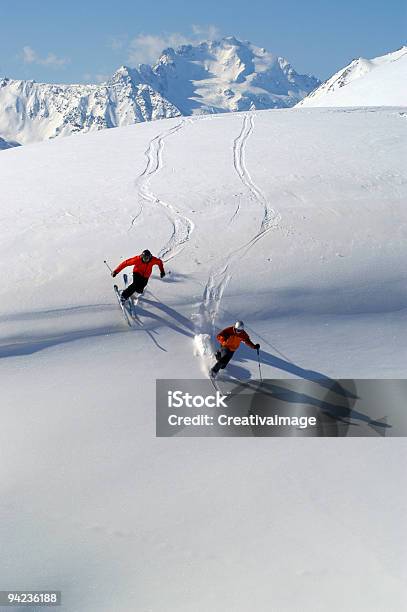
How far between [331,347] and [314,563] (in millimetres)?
5395

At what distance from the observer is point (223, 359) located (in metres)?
10.9

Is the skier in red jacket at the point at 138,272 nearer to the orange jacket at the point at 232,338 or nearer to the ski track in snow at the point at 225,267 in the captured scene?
the ski track in snow at the point at 225,267

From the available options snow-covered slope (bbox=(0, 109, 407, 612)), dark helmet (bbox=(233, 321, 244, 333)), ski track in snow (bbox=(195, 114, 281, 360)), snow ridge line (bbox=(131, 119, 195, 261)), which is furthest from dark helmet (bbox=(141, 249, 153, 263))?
dark helmet (bbox=(233, 321, 244, 333))

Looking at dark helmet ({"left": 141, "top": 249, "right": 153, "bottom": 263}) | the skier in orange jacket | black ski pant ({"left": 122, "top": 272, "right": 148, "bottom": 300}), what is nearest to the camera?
the skier in orange jacket

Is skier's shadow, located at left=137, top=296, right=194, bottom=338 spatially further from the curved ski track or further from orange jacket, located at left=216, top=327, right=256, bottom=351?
orange jacket, located at left=216, top=327, right=256, bottom=351

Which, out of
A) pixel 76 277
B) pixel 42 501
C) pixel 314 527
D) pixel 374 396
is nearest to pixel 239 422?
pixel 314 527

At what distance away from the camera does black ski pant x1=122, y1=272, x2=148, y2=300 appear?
12141 millimetres

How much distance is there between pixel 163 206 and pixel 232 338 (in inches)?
314

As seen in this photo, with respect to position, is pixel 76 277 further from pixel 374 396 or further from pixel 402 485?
pixel 402 485

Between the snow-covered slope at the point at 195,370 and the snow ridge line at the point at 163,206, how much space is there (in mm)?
86

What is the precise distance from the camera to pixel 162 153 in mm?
22328

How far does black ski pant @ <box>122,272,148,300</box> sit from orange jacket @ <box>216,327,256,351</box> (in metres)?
2.76

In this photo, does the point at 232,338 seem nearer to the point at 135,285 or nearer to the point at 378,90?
the point at 135,285

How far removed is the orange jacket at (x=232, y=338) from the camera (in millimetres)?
10695
